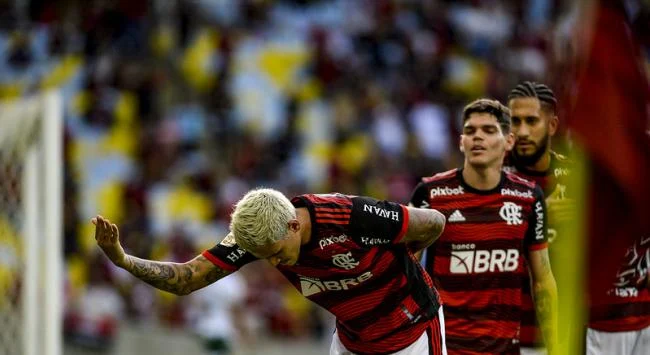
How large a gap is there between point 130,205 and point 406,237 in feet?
33.2

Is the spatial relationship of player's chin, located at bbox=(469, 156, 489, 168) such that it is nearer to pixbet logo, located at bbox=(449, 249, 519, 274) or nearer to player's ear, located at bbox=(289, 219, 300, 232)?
pixbet logo, located at bbox=(449, 249, 519, 274)

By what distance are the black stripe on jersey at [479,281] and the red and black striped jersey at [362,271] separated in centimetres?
46

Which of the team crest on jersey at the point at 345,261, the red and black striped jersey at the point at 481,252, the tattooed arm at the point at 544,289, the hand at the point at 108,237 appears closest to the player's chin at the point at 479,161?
the red and black striped jersey at the point at 481,252

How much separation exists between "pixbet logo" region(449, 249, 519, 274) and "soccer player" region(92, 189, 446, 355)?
18.8 inches

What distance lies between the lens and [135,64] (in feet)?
59.3

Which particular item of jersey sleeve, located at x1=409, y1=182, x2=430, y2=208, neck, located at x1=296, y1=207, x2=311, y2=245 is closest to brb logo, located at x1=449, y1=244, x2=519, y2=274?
jersey sleeve, located at x1=409, y1=182, x2=430, y2=208

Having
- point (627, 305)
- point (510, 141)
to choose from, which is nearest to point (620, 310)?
point (627, 305)

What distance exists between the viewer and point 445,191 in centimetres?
742

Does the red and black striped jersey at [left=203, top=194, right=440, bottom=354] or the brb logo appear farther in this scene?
the brb logo

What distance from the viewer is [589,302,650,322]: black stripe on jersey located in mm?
7859

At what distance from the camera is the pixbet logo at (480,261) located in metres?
7.36

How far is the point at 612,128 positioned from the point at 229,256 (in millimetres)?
2579

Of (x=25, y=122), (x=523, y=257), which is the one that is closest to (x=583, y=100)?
(x=523, y=257)

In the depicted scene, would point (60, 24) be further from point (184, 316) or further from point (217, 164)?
point (184, 316)
